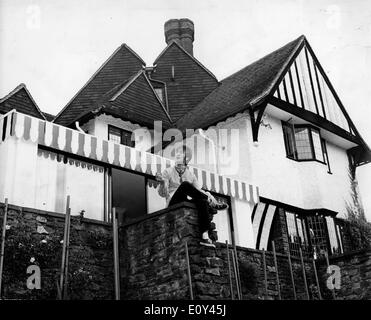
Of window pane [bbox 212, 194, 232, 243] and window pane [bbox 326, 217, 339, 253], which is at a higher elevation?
window pane [bbox 326, 217, 339, 253]

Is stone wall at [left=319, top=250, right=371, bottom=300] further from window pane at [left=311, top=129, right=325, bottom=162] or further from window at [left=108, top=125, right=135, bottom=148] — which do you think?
window at [left=108, top=125, right=135, bottom=148]

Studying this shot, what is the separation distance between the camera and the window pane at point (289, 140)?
19.5 metres

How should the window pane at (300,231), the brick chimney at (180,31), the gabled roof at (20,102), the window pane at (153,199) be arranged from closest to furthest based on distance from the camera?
the window pane at (153,199) < the gabled roof at (20,102) < the window pane at (300,231) < the brick chimney at (180,31)

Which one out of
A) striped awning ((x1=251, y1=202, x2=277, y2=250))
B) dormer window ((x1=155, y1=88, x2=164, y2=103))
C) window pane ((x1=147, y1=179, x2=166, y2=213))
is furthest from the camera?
dormer window ((x1=155, y1=88, x2=164, y2=103))

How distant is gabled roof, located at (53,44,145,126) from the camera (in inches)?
776

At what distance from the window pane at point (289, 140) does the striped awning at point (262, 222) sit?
8.17 ft

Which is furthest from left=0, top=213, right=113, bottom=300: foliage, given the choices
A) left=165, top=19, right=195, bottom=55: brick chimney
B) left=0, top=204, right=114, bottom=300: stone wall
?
left=165, top=19, right=195, bottom=55: brick chimney

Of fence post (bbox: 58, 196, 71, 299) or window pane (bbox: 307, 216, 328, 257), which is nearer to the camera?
fence post (bbox: 58, 196, 71, 299)

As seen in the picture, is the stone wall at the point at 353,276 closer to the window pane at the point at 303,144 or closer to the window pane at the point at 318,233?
the window pane at the point at 318,233

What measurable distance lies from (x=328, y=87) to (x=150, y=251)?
13391 mm

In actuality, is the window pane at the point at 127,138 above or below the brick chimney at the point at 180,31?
below

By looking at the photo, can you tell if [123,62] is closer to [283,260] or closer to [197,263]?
[283,260]

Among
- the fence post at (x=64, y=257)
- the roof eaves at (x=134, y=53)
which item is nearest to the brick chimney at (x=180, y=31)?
the roof eaves at (x=134, y=53)

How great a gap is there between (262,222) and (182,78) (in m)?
8.43
